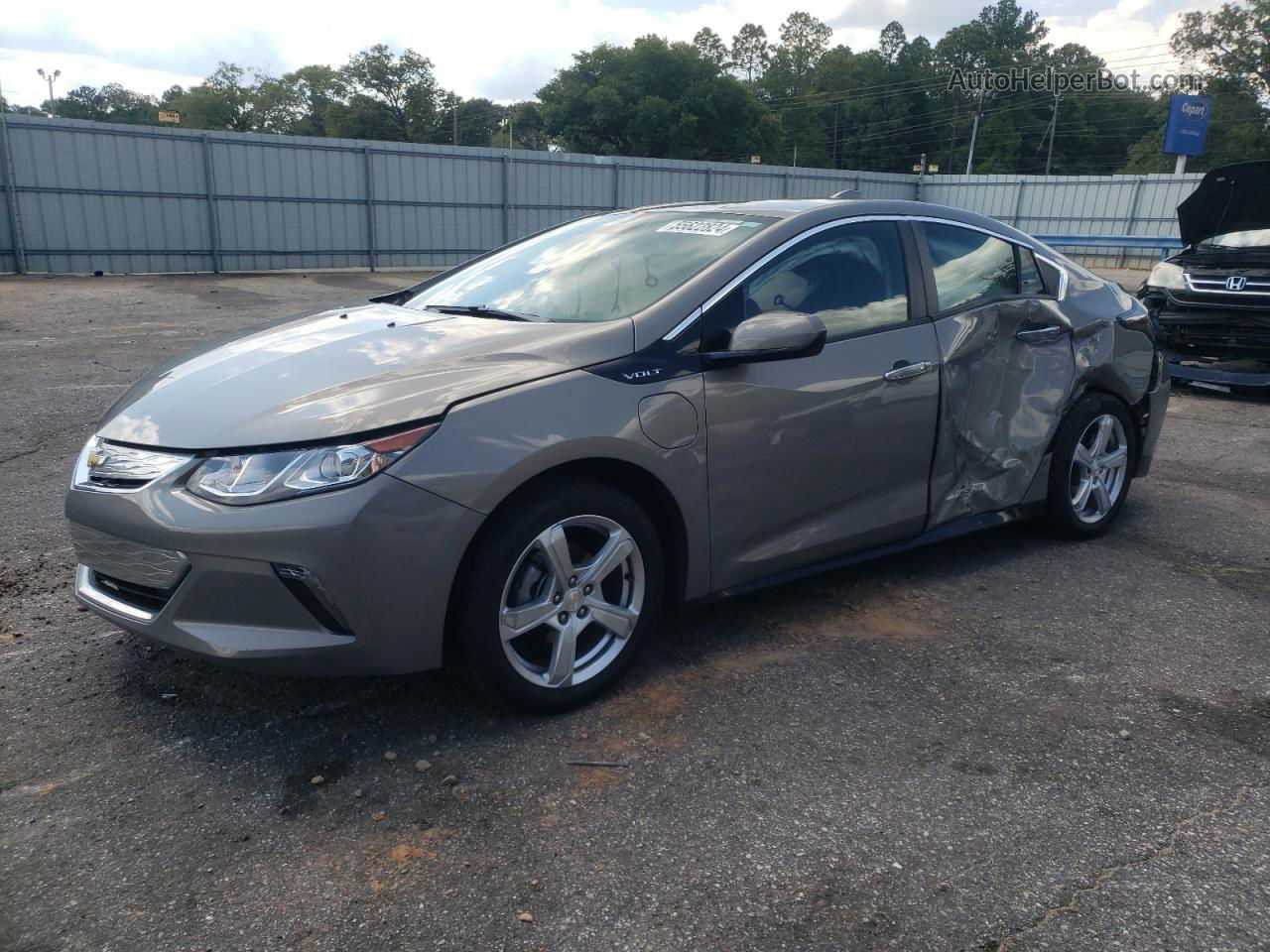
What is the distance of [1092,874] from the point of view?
2373 millimetres

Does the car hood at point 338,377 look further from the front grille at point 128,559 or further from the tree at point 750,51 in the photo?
the tree at point 750,51

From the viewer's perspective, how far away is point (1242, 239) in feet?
29.9

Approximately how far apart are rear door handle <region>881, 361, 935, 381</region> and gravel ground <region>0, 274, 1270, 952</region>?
3.06ft

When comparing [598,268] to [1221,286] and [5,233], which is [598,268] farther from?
[5,233]

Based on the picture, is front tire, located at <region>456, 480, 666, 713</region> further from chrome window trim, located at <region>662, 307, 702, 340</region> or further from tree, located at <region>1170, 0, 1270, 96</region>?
tree, located at <region>1170, 0, 1270, 96</region>

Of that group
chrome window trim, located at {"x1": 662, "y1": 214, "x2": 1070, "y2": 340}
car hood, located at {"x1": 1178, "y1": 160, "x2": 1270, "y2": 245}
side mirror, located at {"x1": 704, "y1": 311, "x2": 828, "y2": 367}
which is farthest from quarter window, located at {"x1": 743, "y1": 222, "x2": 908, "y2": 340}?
car hood, located at {"x1": 1178, "y1": 160, "x2": 1270, "y2": 245}

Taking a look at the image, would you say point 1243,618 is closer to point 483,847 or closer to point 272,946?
point 483,847

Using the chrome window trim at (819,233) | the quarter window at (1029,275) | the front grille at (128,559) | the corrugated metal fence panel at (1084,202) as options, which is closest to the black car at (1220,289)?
the chrome window trim at (819,233)

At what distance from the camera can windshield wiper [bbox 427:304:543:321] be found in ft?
11.5

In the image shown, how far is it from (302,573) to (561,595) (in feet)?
2.50

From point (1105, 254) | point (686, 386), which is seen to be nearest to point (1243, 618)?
point (686, 386)

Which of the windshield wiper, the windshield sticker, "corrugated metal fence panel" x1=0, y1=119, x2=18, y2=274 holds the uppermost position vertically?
the windshield sticker

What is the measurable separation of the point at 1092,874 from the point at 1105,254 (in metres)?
31.3

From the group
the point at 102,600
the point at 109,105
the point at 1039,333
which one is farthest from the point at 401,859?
the point at 109,105
